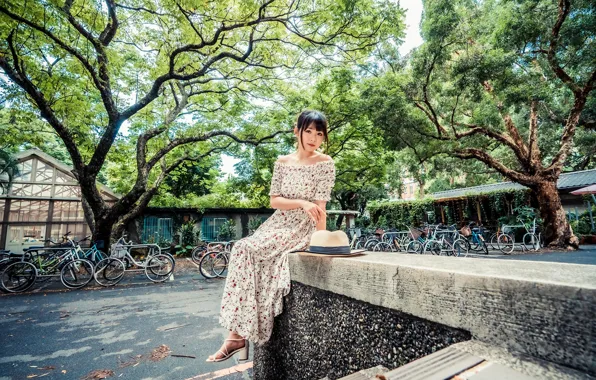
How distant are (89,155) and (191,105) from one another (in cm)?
445

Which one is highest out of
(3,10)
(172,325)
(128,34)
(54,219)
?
(128,34)

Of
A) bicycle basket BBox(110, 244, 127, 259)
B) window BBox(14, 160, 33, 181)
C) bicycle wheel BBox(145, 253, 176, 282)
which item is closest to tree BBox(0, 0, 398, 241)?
bicycle basket BBox(110, 244, 127, 259)

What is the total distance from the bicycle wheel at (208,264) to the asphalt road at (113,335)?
160cm

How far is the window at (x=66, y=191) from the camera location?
1295 cm

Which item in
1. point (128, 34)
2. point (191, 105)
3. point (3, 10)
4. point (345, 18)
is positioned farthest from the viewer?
point (191, 105)

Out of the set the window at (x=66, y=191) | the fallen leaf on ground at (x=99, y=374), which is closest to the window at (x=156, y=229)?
the window at (x=66, y=191)

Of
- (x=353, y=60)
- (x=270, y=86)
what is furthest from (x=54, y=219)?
(x=353, y=60)

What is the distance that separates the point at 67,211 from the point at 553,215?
21.1 meters

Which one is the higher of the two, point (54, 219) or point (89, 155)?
point (89, 155)

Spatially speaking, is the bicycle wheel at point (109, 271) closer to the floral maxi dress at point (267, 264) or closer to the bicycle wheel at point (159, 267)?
the bicycle wheel at point (159, 267)

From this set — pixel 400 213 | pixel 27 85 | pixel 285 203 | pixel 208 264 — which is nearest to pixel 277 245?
pixel 285 203

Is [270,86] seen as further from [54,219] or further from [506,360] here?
[54,219]

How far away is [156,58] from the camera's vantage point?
9.05 m

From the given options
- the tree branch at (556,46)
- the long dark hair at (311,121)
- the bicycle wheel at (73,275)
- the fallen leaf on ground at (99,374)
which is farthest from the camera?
the tree branch at (556,46)
